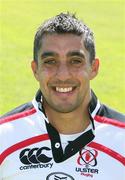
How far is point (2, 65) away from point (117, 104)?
11.6 ft

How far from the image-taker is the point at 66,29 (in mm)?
4324

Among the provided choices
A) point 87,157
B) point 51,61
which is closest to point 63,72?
point 51,61

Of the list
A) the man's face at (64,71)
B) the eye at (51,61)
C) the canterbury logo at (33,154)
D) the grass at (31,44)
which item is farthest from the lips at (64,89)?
the grass at (31,44)

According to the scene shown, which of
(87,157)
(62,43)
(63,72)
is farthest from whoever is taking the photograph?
(87,157)

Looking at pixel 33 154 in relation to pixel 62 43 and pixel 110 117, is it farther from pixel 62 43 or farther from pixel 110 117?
pixel 62 43

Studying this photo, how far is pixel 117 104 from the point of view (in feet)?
38.0

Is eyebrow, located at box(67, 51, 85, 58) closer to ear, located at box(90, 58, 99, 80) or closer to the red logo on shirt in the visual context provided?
ear, located at box(90, 58, 99, 80)

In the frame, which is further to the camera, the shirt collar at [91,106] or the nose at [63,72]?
the shirt collar at [91,106]

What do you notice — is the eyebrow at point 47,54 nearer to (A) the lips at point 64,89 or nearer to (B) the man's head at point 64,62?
(B) the man's head at point 64,62

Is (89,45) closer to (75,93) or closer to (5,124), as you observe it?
(75,93)

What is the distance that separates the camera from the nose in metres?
4.16

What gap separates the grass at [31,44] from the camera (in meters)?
12.1

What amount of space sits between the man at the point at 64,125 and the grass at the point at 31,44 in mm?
6105

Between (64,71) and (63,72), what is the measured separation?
0.04 feet
